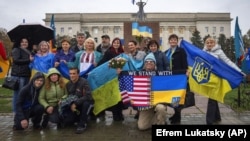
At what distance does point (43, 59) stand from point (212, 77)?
3.66m

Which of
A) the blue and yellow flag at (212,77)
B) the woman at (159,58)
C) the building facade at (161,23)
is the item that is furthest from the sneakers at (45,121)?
the building facade at (161,23)

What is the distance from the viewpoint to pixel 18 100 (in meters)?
7.94

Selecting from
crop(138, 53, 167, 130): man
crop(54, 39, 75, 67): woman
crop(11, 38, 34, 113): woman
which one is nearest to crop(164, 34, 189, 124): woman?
crop(138, 53, 167, 130): man

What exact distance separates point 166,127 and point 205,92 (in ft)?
10.7

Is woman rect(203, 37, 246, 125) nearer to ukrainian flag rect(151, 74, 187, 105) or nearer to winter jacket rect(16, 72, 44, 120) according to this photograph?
ukrainian flag rect(151, 74, 187, 105)

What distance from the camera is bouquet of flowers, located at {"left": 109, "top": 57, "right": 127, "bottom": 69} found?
7.97 meters

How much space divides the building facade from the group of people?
92.6 meters

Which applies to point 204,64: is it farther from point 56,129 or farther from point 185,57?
point 56,129

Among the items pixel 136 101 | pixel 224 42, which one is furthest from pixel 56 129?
pixel 224 42

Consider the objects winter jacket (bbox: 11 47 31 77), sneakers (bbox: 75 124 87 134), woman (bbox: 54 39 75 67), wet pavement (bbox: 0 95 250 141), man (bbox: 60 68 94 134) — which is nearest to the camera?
wet pavement (bbox: 0 95 250 141)

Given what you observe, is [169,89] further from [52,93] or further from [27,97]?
[27,97]

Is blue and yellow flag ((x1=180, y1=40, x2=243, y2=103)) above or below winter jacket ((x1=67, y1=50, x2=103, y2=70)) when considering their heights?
below

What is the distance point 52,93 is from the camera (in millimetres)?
7992

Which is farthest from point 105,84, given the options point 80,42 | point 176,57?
point 176,57
